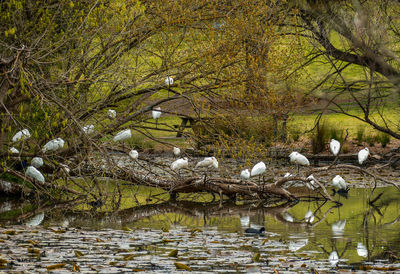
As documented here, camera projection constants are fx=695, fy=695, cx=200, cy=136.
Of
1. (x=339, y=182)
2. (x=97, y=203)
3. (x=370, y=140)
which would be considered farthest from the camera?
(x=370, y=140)

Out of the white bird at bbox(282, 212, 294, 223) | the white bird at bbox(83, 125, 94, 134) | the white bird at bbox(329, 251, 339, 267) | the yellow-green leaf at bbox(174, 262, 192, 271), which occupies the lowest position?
the yellow-green leaf at bbox(174, 262, 192, 271)

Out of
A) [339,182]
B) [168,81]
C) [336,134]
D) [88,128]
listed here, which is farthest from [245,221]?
[336,134]

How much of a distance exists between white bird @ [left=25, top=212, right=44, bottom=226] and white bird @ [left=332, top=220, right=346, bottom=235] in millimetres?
4329

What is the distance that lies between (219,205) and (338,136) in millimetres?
10586

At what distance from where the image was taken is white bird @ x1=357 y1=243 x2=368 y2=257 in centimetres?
779

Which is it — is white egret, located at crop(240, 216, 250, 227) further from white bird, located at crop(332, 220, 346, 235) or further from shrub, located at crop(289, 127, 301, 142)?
shrub, located at crop(289, 127, 301, 142)

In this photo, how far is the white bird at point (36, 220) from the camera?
10.4 m

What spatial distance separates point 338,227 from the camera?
1004 cm

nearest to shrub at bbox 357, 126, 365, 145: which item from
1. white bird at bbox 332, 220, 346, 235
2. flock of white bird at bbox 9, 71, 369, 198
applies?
flock of white bird at bbox 9, 71, 369, 198

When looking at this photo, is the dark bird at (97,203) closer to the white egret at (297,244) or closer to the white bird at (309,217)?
the white bird at (309,217)

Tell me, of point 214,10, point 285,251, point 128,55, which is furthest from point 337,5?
point 285,251

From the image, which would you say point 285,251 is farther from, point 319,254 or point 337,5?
point 337,5

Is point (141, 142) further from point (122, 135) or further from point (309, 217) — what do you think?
point (309, 217)

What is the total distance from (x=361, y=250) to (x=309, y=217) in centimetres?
307
